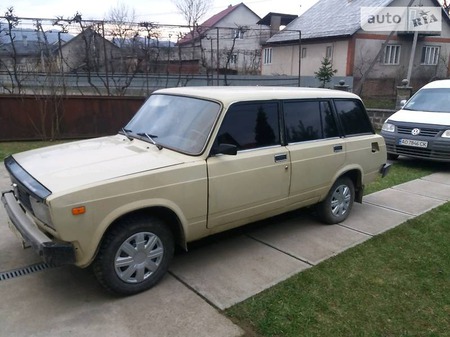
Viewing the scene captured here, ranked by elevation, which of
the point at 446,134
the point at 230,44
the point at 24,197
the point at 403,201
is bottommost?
the point at 403,201

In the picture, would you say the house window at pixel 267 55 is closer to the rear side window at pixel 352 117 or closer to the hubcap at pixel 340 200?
→ the rear side window at pixel 352 117

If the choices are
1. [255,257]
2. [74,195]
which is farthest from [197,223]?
[74,195]

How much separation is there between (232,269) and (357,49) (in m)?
27.6

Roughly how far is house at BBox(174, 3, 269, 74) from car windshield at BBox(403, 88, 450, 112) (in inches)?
332

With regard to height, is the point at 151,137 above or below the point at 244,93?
below

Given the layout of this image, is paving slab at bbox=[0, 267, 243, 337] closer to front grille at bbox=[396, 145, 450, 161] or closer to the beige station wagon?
the beige station wagon

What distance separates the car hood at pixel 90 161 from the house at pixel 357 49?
25369 mm

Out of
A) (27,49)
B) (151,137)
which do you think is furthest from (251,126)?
(27,49)

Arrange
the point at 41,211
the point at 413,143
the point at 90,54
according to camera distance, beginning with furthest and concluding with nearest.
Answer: the point at 90,54 < the point at 413,143 < the point at 41,211

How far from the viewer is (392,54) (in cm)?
3041

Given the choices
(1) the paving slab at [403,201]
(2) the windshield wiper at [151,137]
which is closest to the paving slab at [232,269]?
(2) the windshield wiper at [151,137]

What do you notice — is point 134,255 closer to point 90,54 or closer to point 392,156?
point 392,156

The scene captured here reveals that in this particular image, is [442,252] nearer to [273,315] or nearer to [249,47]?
[273,315]

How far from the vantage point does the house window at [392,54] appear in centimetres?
3000
